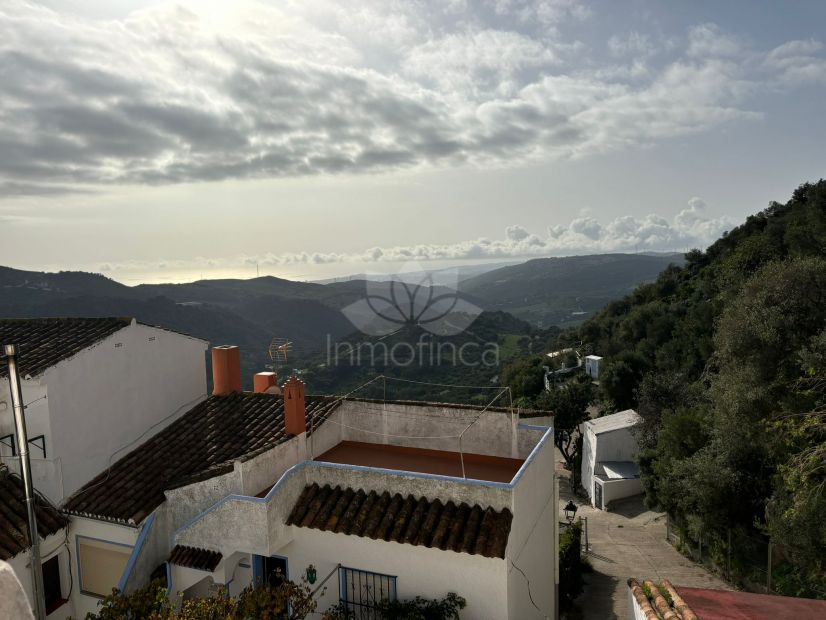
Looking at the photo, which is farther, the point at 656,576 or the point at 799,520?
the point at 656,576

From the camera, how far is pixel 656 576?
65.4 feet

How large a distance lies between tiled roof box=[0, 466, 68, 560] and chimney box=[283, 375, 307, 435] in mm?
4560

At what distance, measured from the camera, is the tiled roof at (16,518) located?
9461 mm

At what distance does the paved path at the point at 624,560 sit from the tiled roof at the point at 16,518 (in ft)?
42.9

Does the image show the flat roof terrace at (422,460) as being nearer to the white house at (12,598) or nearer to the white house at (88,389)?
the white house at (88,389)

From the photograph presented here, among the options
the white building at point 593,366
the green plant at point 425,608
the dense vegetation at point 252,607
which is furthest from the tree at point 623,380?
the dense vegetation at point 252,607

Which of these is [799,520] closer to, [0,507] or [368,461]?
[368,461]

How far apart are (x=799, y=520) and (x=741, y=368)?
19.0 ft

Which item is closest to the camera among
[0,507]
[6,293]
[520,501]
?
[520,501]

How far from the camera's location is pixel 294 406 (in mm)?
10922

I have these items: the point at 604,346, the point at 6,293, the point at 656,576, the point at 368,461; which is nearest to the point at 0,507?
the point at 368,461

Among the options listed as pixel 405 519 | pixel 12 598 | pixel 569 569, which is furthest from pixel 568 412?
pixel 12 598

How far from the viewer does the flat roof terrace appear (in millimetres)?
10875

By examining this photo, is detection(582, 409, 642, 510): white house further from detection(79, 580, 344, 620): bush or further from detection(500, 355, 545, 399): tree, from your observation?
detection(79, 580, 344, 620): bush
